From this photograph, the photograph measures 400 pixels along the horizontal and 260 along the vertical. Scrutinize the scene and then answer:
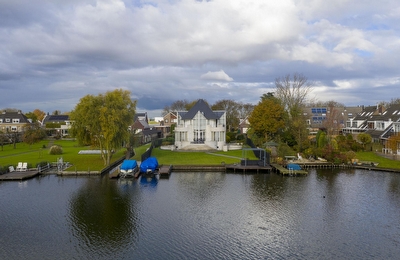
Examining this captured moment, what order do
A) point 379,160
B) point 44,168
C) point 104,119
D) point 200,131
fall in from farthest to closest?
point 200,131 < point 379,160 < point 44,168 < point 104,119

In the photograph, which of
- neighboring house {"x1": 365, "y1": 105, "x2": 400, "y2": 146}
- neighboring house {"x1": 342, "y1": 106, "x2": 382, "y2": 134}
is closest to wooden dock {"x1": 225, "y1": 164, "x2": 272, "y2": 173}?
neighboring house {"x1": 365, "y1": 105, "x2": 400, "y2": 146}

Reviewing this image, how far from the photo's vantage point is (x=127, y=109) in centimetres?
4475

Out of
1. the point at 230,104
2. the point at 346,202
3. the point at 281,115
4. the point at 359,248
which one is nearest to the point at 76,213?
the point at 359,248

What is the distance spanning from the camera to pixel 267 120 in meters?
58.8

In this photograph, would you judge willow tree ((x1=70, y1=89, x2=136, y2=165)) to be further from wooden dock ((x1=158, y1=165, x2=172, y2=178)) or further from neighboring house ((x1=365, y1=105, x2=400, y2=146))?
neighboring house ((x1=365, y1=105, x2=400, y2=146))

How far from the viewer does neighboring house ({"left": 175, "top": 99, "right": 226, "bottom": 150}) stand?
59.8 metres

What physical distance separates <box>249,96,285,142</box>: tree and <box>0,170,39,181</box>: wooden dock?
37011mm

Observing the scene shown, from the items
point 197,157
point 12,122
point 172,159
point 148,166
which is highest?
point 12,122

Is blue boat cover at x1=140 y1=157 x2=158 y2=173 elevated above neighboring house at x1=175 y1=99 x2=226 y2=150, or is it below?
below

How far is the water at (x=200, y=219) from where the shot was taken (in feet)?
63.5

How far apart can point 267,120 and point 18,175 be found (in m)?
40.0

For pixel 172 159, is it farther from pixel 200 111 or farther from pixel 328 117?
pixel 328 117

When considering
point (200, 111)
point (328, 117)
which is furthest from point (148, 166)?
point (328, 117)

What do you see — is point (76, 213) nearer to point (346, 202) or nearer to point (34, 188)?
point (34, 188)
